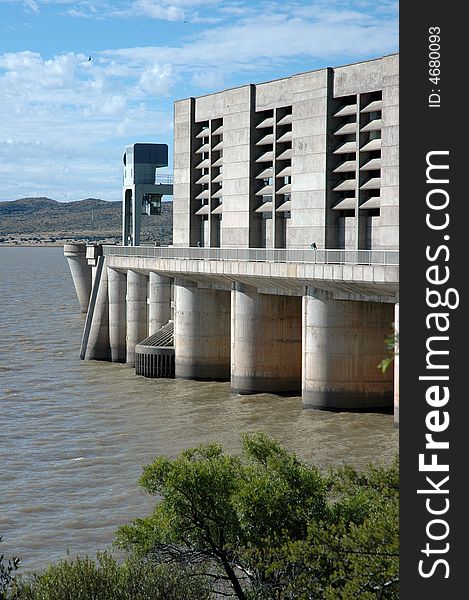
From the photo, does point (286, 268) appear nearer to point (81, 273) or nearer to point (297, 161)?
point (297, 161)

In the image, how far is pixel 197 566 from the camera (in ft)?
60.9

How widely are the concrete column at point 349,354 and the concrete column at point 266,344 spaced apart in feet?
14.9

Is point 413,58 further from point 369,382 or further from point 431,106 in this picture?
point 369,382

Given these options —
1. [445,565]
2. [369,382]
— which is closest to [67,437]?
[369,382]

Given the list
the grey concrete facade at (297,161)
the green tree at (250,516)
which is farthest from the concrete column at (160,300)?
the green tree at (250,516)

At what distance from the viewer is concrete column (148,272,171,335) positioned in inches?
2135

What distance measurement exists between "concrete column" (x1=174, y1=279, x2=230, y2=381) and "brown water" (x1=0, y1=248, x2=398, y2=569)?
997 millimetres

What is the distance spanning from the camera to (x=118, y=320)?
5716 centimetres

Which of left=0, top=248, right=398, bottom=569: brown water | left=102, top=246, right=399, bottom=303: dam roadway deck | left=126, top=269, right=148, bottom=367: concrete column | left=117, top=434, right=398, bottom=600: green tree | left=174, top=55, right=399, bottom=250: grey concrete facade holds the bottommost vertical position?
left=0, top=248, right=398, bottom=569: brown water

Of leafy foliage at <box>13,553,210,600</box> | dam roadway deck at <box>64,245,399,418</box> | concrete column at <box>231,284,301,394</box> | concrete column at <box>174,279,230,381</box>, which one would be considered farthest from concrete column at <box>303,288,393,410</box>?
leafy foliage at <box>13,553,210,600</box>

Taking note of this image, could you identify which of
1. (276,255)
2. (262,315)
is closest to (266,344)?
(262,315)

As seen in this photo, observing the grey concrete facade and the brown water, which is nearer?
the brown water

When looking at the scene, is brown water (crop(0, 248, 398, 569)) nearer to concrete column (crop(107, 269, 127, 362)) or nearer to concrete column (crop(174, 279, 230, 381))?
concrete column (crop(174, 279, 230, 381))

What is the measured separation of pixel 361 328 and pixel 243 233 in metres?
12.9
